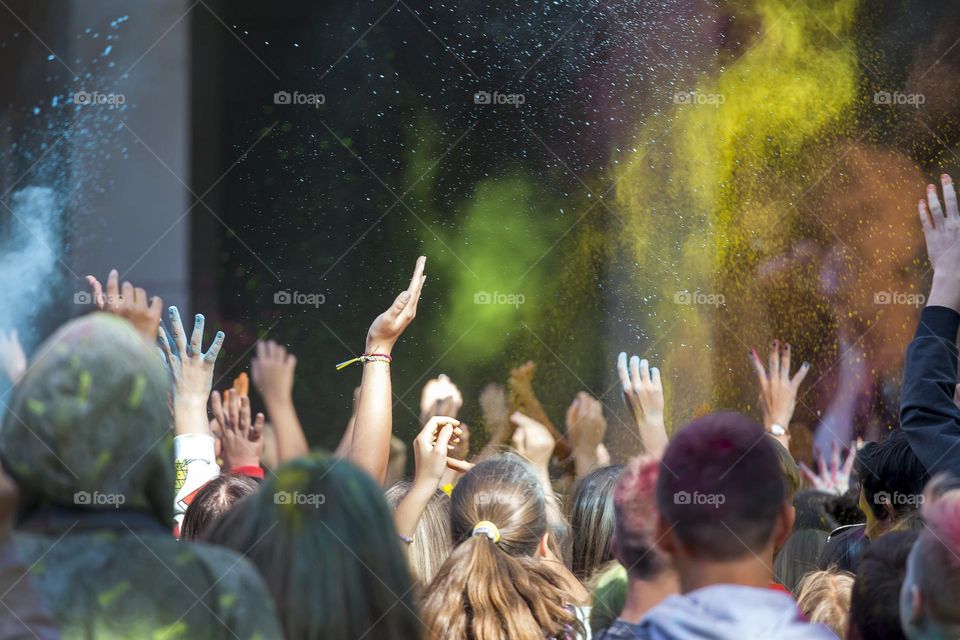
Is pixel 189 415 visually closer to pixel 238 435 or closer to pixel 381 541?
pixel 238 435

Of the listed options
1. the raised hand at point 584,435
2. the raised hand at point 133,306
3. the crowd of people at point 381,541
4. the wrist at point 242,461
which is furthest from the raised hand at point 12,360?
the raised hand at point 584,435

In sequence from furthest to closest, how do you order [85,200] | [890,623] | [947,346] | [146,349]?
[85,200], [947,346], [890,623], [146,349]

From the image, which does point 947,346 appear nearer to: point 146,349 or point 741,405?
point 146,349

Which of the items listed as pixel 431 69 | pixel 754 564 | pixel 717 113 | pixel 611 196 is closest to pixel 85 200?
pixel 431 69

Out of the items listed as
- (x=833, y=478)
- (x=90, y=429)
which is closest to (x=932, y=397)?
(x=90, y=429)

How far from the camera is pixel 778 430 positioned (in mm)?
2918

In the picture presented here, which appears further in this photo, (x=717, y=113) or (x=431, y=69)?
(x=717, y=113)

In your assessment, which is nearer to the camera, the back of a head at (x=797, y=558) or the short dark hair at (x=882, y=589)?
the short dark hair at (x=882, y=589)

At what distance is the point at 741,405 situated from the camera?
16.3ft

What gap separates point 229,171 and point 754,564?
3.40m

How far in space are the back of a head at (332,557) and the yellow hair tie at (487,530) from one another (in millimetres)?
601

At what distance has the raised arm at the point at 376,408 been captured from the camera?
6.95 ft

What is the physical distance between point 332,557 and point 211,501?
0.79m

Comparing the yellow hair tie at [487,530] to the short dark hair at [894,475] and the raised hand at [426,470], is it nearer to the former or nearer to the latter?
the raised hand at [426,470]
